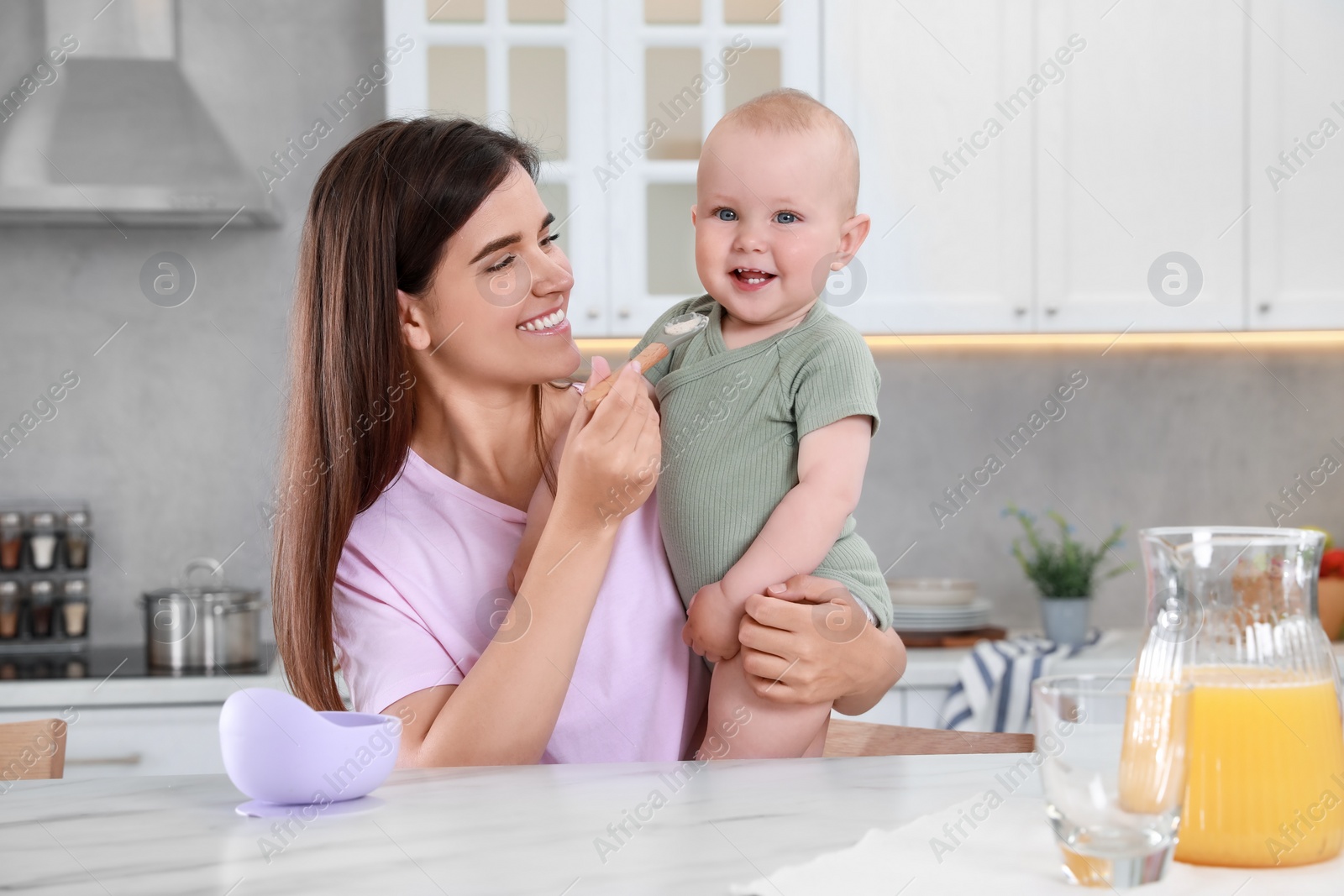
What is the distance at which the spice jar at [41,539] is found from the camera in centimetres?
254

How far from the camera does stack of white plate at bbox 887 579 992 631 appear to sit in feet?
8.04

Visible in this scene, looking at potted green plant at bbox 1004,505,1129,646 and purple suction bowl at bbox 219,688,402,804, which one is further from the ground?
purple suction bowl at bbox 219,688,402,804

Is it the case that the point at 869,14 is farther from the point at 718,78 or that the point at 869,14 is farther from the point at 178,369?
the point at 178,369

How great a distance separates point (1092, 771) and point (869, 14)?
2.16 metres

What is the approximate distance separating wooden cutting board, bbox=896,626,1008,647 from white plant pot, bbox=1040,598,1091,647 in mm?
107

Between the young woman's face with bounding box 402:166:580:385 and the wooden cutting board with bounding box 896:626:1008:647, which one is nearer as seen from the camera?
the young woman's face with bounding box 402:166:580:385

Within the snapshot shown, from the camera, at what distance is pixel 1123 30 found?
2449 millimetres

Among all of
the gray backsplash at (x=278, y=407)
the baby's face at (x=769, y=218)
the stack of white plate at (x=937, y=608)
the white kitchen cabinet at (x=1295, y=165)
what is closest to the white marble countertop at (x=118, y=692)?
the gray backsplash at (x=278, y=407)

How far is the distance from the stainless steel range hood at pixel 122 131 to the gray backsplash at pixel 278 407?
8.2 inches

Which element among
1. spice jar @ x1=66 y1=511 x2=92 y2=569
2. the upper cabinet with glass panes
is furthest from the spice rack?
the upper cabinet with glass panes

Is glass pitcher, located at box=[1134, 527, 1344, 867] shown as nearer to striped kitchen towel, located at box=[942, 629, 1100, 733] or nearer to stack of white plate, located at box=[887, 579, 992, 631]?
striped kitchen towel, located at box=[942, 629, 1100, 733]

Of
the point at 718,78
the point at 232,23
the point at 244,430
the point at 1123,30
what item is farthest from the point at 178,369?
the point at 1123,30

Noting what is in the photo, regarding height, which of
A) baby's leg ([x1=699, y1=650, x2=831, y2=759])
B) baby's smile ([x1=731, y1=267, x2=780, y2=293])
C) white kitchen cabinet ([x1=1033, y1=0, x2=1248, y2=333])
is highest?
white kitchen cabinet ([x1=1033, y1=0, x2=1248, y2=333])

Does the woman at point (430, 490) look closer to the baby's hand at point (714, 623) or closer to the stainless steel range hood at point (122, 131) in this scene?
the baby's hand at point (714, 623)
